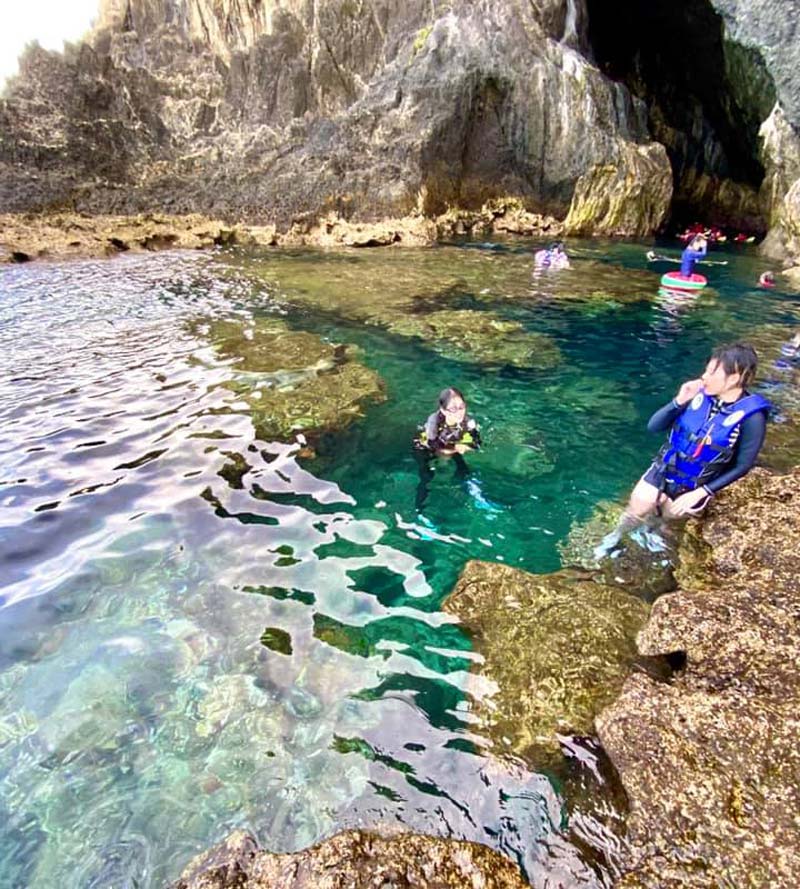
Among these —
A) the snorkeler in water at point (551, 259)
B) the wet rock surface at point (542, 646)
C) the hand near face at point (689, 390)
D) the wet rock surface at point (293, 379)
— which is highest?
the hand near face at point (689, 390)

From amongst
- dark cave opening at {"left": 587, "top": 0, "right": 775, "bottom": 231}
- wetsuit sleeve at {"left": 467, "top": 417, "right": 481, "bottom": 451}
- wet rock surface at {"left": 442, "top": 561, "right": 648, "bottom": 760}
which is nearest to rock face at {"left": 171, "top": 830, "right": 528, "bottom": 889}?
wet rock surface at {"left": 442, "top": 561, "right": 648, "bottom": 760}

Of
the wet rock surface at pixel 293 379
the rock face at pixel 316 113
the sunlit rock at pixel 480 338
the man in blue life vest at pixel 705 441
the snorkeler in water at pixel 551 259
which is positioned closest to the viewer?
the man in blue life vest at pixel 705 441

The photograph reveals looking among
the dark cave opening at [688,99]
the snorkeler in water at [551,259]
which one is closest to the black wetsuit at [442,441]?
the snorkeler in water at [551,259]

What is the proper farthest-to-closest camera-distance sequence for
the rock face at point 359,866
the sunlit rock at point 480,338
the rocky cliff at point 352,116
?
the rocky cliff at point 352,116, the sunlit rock at point 480,338, the rock face at point 359,866

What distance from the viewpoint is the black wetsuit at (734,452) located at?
5277 mm

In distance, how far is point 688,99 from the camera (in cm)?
3684

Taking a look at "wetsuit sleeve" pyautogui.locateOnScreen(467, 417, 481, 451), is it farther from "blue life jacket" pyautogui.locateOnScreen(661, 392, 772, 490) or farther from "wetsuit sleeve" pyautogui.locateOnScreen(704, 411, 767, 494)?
"wetsuit sleeve" pyautogui.locateOnScreen(704, 411, 767, 494)

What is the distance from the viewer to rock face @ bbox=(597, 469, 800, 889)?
290cm

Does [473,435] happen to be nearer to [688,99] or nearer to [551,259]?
[551,259]

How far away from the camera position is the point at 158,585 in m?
5.25

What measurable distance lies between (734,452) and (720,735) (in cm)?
293

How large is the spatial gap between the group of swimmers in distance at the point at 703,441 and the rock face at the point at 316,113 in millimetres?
23758

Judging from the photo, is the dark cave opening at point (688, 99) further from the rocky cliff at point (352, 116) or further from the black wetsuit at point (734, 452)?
the black wetsuit at point (734, 452)

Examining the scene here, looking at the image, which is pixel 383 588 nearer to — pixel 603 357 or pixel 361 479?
pixel 361 479
